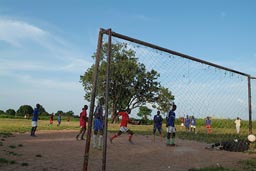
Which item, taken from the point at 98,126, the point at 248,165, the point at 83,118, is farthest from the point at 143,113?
the point at 248,165

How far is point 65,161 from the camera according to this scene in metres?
8.90

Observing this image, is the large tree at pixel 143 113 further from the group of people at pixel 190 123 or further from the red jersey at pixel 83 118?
the group of people at pixel 190 123

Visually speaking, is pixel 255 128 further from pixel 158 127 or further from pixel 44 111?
pixel 44 111

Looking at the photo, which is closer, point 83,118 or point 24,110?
point 83,118

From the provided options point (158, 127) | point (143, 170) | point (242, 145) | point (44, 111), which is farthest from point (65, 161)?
point (44, 111)

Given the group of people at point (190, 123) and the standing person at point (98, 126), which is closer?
the standing person at point (98, 126)

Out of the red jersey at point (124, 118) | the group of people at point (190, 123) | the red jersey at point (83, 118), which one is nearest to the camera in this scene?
the red jersey at point (124, 118)

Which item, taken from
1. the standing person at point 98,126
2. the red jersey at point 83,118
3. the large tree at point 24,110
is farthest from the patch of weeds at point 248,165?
the large tree at point 24,110

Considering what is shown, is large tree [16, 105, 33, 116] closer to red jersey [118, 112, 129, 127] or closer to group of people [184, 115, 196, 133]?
group of people [184, 115, 196, 133]

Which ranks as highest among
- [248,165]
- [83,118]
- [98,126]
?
[83,118]

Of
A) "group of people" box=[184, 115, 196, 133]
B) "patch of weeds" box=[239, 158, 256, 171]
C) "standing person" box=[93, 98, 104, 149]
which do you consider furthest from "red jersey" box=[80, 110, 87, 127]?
"group of people" box=[184, 115, 196, 133]

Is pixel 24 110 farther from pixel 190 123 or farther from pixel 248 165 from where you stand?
pixel 248 165

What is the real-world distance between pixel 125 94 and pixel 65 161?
82.0ft

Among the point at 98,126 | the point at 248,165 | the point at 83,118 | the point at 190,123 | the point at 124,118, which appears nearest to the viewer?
the point at 248,165
